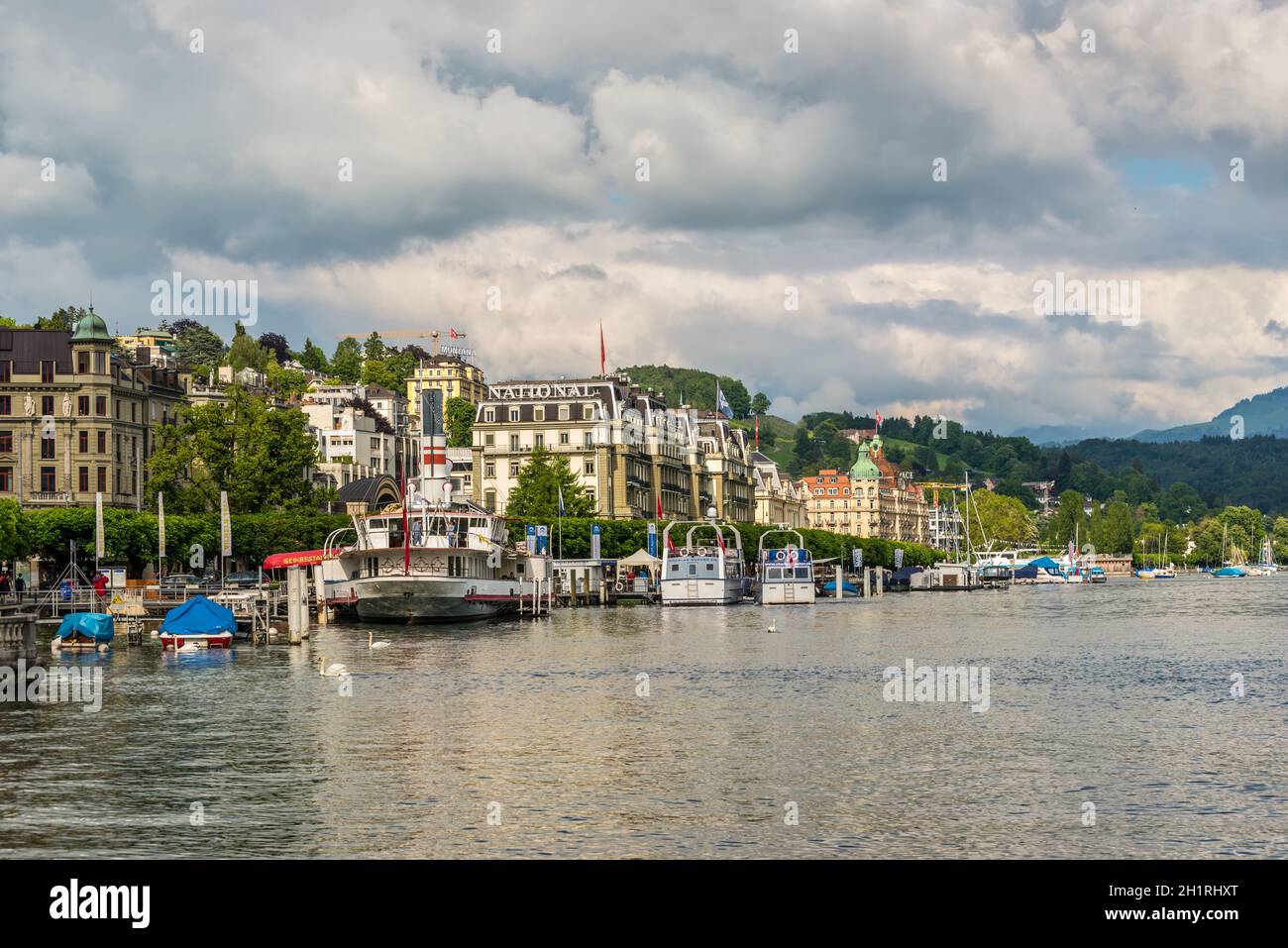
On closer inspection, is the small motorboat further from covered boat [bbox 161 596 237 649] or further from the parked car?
the parked car

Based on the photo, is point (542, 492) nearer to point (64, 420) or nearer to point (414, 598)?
point (64, 420)

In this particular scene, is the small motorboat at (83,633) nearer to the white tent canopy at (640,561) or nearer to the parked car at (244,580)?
the parked car at (244,580)

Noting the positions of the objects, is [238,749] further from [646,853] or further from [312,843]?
[646,853]

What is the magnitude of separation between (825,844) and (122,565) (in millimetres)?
115348

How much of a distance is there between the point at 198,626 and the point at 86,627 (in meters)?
6.46

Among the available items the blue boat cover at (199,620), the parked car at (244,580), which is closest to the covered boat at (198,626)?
the blue boat cover at (199,620)

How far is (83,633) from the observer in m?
81.1

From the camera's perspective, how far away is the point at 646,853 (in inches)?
1142

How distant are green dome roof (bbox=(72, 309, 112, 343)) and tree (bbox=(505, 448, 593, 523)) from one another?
52084mm

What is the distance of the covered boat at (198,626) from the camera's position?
79062 millimetres

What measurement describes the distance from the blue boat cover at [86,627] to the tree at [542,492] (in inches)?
3994
